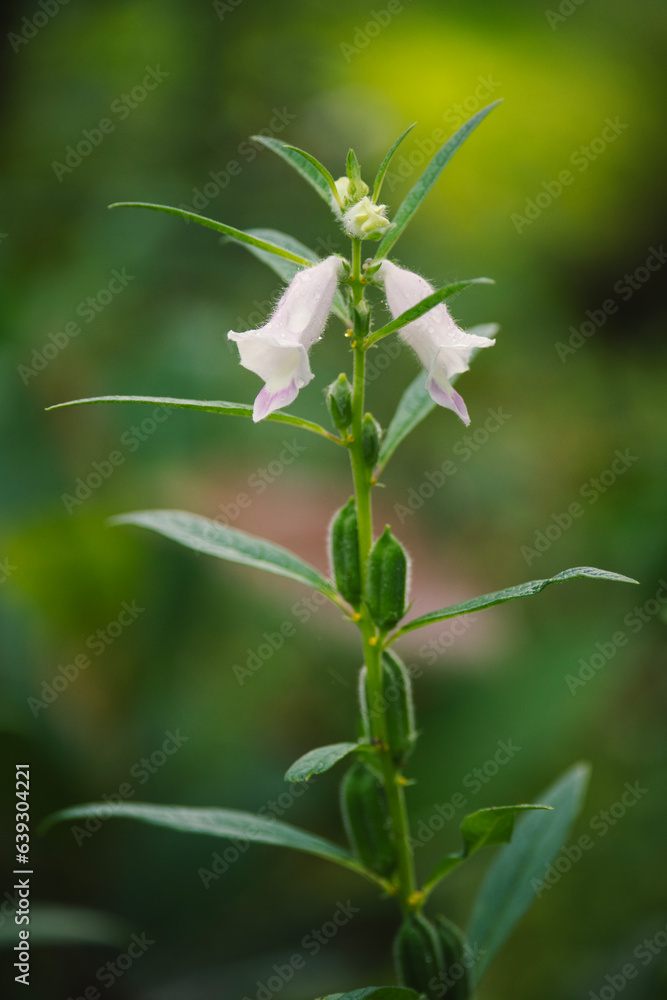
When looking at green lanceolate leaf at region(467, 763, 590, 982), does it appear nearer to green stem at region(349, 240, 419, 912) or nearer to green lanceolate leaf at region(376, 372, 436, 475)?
green stem at region(349, 240, 419, 912)

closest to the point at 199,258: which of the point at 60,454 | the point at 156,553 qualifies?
the point at 60,454

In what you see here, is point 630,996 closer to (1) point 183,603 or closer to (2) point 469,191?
(1) point 183,603
